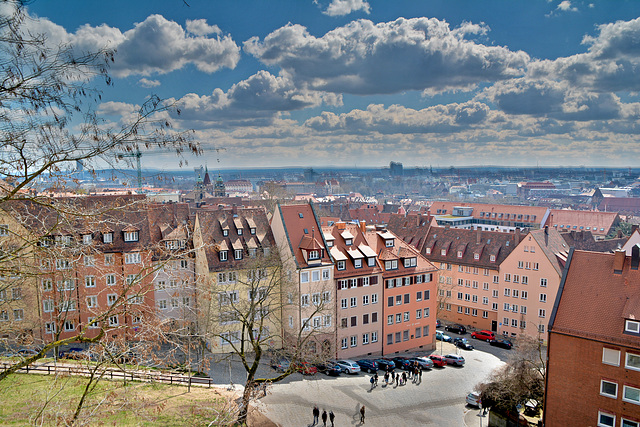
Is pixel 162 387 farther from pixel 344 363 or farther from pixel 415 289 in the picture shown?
pixel 415 289

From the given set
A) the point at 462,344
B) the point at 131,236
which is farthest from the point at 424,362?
the point at 131,236

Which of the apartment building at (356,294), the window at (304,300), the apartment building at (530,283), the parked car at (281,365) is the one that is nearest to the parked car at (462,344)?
the apartment building at (530,283)

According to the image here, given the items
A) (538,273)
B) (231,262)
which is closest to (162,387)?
(231,262)

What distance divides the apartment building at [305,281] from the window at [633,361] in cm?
2303

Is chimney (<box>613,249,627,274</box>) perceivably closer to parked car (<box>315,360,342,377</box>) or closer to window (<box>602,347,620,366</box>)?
window (<box>602,347,620,366</box>)

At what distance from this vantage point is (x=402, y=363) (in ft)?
145

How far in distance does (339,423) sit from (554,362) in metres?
15.0

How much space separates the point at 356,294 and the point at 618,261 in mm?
23350

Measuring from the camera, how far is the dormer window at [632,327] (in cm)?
2702

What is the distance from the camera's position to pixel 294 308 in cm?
4369

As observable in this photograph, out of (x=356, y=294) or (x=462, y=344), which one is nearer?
(x=356, y=294)

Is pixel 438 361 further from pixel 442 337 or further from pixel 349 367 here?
pixel 349 367

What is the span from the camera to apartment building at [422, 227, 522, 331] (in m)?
60.0

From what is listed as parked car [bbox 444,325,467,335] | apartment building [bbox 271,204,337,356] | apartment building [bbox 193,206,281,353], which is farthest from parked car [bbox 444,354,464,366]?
apartment building [bbox 193,206,281,353]
